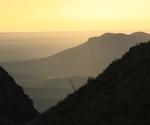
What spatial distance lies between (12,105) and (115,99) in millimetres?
31316

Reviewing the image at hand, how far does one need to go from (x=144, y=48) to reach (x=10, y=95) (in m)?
28.4

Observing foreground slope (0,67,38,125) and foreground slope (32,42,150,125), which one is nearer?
foreground slope (32,42,150,125)

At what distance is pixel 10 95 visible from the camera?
52.2m

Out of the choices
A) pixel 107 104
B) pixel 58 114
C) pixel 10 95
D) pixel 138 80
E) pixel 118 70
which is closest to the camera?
pixel 107 104

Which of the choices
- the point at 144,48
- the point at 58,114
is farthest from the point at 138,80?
the point at 144,48

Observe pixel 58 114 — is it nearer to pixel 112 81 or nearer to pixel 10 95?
pixel 112 81

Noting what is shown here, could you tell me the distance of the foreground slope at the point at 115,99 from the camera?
55.3 ft

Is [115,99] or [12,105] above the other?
[115,99]

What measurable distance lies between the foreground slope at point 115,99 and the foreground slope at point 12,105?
1786cm

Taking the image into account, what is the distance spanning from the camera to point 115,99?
19.0 metres

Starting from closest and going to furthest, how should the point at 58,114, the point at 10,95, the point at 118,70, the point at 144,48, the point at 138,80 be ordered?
the point at 138,80, the point at 58,114, the point at 118,70, the point at 144,48, the point at 10,95

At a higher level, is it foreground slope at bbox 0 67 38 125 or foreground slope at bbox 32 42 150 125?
foreground slope at bbox 32 42 150 125

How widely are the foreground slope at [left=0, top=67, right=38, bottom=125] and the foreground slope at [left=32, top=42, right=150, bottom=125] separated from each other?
58.6 feet

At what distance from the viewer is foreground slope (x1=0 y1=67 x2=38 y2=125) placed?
4522cm
